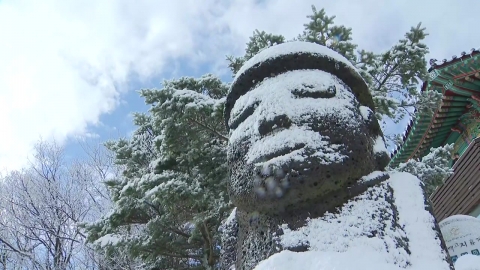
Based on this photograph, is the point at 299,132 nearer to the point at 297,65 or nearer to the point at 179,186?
the point at 297,65

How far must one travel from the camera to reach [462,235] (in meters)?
2.49

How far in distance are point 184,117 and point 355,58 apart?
276 centimetres

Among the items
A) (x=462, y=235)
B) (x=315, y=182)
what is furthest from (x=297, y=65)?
(x=462, y=235)

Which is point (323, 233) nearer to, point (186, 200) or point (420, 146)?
point (186, 200)

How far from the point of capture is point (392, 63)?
543cm

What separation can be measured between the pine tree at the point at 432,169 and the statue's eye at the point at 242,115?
300 centimetres

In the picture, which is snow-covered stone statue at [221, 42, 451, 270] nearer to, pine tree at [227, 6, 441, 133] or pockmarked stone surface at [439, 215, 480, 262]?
pockmarked stone surface at [439, 215, 480, 262]

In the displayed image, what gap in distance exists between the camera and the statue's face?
193 cm

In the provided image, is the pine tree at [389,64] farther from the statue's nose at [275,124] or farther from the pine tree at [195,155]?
the statue's nose at [275,124]

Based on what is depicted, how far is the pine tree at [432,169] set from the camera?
4.71 meters

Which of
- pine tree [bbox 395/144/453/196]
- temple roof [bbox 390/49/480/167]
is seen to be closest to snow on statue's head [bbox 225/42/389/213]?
pine tree [bbox 395/144/453/196]

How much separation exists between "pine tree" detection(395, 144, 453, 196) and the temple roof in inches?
53.2

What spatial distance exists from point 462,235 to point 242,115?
1.66 metres

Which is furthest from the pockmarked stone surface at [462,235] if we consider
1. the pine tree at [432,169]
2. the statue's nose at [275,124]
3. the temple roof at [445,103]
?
the temple roof at [445,103]
